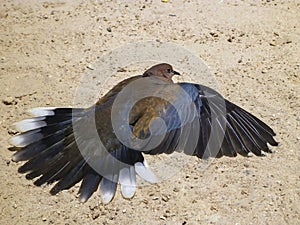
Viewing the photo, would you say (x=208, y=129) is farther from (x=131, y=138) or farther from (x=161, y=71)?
(x=161, y=71)

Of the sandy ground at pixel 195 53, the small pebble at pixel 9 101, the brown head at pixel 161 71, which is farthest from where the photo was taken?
the small pebble at pixel 9 101

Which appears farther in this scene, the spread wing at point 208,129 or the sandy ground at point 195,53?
the sandy ground at point 195,53

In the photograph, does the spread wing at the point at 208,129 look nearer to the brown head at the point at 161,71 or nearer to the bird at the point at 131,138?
the bird at the point at 131,138

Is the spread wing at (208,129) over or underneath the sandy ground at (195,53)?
over

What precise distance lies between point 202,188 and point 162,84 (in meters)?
0.93

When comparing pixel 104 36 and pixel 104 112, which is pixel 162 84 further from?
pixel 104 36

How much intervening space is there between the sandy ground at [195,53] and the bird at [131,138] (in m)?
0.30

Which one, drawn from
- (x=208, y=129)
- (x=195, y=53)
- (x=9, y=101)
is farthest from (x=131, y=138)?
(x=195, y=53)

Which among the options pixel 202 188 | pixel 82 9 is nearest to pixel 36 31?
pixel 82 9

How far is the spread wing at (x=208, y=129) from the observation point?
4.42 meters

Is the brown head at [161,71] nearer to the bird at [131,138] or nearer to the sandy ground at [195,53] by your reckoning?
the bird at [131,138]

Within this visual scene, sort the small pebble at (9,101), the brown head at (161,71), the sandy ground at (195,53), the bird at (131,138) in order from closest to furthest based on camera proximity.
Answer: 1. the bird at (131,138)
2. the sandy ground at (195,53)
3. the brown head at (161,71)
4. the small pebble at (9,101)

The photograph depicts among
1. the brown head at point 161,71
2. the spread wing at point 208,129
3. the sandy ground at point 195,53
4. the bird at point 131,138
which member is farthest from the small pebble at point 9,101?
the spread wing at point 208,129

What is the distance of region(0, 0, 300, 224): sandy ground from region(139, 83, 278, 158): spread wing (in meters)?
0.44
